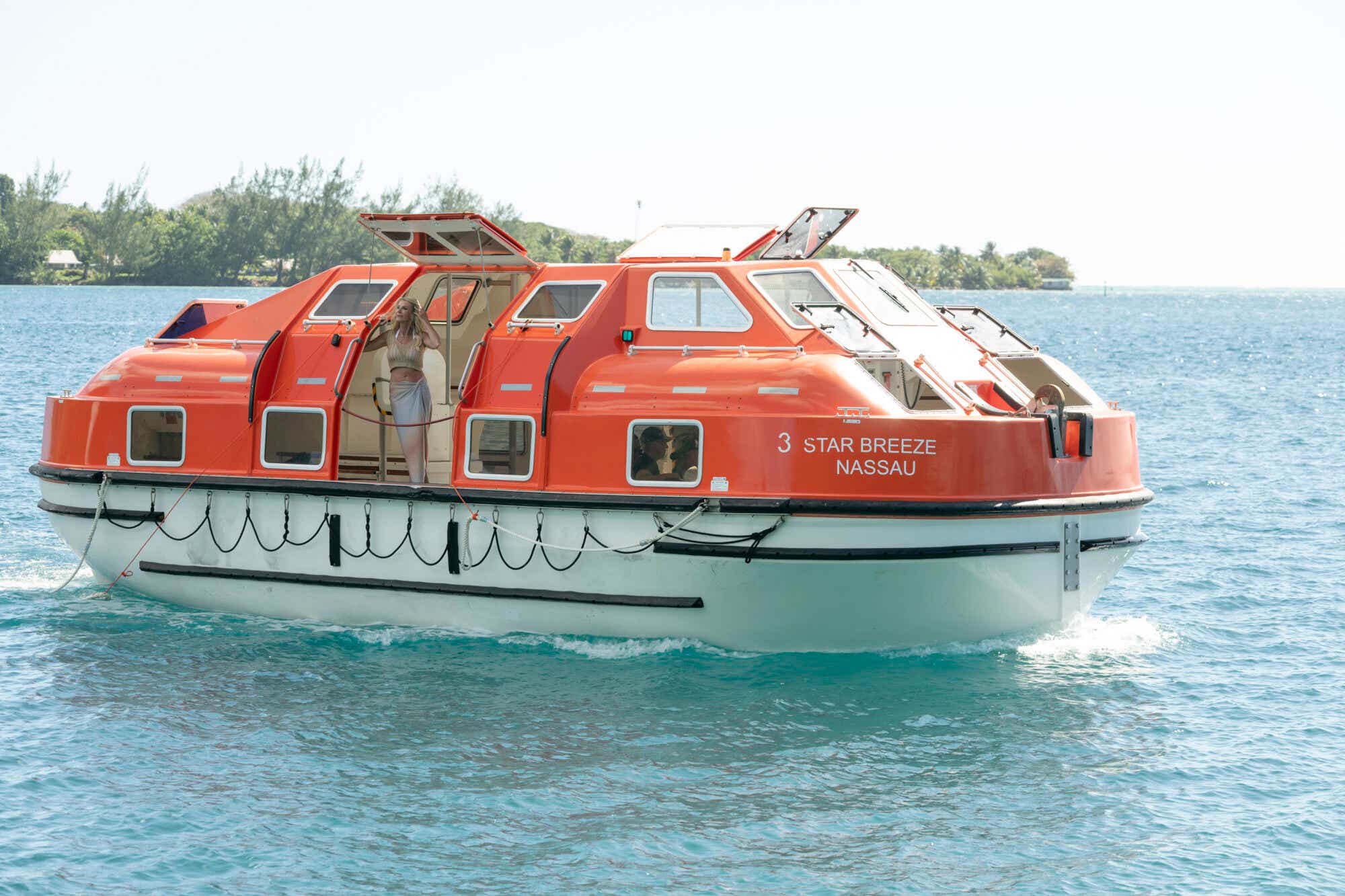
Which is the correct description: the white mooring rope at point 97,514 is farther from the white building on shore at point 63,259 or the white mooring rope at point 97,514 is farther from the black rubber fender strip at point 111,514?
the white building on shore at point 63,259

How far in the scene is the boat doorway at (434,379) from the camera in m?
12.3

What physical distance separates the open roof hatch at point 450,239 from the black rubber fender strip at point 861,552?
275 centimetres

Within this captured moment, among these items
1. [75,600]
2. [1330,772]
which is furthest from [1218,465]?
[75,600]

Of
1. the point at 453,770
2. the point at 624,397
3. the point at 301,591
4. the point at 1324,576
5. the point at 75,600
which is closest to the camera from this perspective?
the point at 453,770

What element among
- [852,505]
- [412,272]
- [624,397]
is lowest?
[852,505]

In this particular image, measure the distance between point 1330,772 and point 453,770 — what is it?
5422 millimetres

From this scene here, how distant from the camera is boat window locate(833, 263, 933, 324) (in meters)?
→ 11.4

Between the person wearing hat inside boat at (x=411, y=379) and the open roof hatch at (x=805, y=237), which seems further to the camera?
the open roof hatch at (x=805, y=237)

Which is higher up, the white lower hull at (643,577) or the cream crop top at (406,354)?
the cream crop top at (406,354)

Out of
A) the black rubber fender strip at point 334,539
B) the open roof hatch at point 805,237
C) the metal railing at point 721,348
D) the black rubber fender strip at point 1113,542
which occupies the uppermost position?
the open roof hatch at point 805,237

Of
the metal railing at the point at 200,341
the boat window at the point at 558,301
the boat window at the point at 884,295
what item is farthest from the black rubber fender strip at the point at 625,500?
the boat window at the point at 884,295

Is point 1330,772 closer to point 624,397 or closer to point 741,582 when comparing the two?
point 741,582

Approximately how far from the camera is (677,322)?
1112 centimetres

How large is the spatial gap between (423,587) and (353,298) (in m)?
2.64
